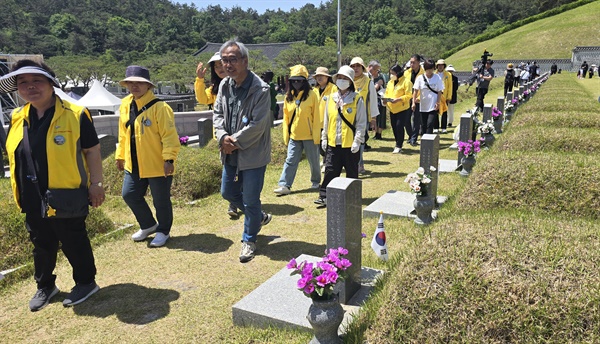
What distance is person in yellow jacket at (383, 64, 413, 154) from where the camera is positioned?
8.88m

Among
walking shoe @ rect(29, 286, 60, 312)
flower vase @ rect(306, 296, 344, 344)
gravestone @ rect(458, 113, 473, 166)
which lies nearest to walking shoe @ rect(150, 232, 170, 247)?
walking shoe @ rect(29, 286, 60, 312)

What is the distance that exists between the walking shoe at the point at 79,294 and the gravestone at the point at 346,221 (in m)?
1.98

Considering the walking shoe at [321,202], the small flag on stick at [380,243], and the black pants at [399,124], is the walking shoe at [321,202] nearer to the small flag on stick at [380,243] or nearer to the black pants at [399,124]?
the small flag on stick at [380,243]

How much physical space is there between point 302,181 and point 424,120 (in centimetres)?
330

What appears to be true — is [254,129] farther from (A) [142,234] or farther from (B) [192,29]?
(B) [192,29]

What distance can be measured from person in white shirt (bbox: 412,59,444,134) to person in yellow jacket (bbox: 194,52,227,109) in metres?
4.28

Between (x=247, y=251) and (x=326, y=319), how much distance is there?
1809mm

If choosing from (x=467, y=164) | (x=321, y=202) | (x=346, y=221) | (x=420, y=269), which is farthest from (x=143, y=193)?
(x=467, y=164)

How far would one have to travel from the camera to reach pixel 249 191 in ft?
13.5

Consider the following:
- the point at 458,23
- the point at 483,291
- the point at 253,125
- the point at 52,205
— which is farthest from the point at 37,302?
the point at 458,23

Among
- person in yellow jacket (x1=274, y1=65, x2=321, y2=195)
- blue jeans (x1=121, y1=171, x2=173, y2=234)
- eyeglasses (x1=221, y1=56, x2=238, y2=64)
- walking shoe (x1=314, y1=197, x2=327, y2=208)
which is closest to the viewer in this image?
eyeglasses (x1=221, y1=56, x2=238, y2=64)

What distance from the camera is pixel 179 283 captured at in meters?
3.77

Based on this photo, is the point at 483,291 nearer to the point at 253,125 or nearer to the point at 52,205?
the point at 253,125

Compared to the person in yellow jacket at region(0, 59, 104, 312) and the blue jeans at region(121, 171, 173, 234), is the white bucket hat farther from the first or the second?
the blue jeans at region(121, 171, 173, 234)
